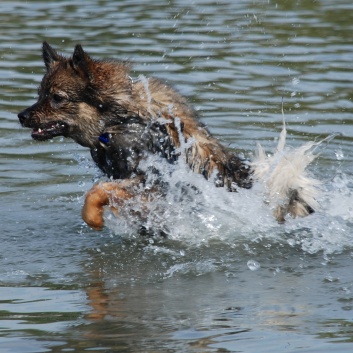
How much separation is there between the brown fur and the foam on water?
116 millimetres

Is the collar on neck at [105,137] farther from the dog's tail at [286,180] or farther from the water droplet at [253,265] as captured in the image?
the water droplet at [253,265]

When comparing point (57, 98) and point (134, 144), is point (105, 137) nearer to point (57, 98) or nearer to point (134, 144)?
point (134, 144)

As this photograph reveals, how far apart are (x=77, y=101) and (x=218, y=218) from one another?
154cm

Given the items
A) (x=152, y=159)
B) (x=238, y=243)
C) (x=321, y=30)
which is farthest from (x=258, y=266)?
(x=321, y=30)

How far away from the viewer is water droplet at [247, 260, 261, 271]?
7.69 metres

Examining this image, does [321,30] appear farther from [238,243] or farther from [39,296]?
[39,296]

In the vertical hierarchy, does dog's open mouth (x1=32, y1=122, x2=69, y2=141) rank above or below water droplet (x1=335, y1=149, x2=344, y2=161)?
above

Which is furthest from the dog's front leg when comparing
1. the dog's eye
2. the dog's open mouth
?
the dog's eye

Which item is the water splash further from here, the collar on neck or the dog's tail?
the collar on neck

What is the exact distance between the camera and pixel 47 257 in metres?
8.09

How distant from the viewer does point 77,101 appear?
27.0ft

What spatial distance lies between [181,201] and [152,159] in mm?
481

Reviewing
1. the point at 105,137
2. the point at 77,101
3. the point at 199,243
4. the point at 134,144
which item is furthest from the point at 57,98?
the point at 199,243

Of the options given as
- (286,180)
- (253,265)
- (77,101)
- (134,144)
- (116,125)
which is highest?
(77,101)
